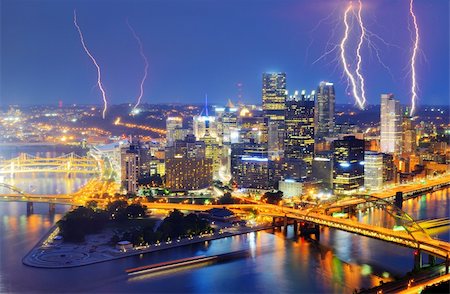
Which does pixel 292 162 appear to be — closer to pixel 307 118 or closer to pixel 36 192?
pixel 307 118

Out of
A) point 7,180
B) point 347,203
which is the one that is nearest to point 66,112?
point 7,180

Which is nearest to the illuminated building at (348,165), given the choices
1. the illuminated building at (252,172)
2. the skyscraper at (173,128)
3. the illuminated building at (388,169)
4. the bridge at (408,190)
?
the bridge at (408,190)

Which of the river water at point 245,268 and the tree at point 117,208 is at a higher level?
the tree at point 117,208

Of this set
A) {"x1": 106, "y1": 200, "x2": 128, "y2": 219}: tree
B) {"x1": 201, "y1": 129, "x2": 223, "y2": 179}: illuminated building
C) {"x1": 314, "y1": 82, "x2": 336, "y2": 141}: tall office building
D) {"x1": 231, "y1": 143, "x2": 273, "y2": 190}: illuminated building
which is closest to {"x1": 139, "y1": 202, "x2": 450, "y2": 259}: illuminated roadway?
{"x1": 106, "y1": 200, "x2": 128, "y2": 219}: tree

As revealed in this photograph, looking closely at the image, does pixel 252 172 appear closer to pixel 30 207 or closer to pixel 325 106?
pixel 30 207

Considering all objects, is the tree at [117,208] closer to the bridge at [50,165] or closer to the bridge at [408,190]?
the bridge at [408,190]

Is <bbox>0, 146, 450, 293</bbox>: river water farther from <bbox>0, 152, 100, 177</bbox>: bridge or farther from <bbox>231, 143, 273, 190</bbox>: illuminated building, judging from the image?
<bbox>0, 152, 100, 177</bbox>: bridge

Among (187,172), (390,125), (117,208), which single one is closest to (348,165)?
(187,172)
